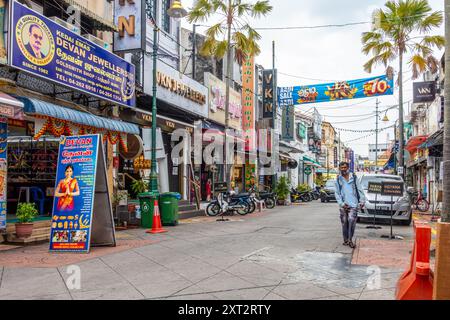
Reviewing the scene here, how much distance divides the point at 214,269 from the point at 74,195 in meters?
3.80

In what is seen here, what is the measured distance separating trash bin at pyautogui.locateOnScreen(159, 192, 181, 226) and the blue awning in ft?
7.49

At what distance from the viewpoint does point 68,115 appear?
10.3m

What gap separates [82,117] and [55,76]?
118cm

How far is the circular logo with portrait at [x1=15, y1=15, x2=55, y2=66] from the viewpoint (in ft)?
30.6

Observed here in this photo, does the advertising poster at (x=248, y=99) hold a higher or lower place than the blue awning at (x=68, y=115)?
higher

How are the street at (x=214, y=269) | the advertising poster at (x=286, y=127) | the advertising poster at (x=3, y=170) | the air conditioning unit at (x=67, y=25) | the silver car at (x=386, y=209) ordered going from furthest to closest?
the advertising poster at (x=286, y=127) < the silver car at (x=386, y=209) < the air conditioning unit at (x=67, y=25) < the advertising poster at (x=3, y=170) < the street at (x=214, y=269)

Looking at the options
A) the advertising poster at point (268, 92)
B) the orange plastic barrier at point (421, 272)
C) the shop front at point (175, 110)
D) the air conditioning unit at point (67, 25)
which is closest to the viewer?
the orange plastic barrier at point (421, 272)

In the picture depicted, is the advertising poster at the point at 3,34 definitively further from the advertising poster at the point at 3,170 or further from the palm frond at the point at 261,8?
the palm frond at the point at 261,8

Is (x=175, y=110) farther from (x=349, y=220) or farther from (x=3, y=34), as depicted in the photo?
(x=349, y=220)

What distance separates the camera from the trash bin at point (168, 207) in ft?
44.9

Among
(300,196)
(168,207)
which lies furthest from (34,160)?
(300,196)

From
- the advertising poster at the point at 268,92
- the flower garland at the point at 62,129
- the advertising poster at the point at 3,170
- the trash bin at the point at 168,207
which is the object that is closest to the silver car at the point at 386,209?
the trash bin at the point at 168,207

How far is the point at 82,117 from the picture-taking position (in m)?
10.9

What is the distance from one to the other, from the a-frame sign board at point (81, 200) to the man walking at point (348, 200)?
5.16 metres
